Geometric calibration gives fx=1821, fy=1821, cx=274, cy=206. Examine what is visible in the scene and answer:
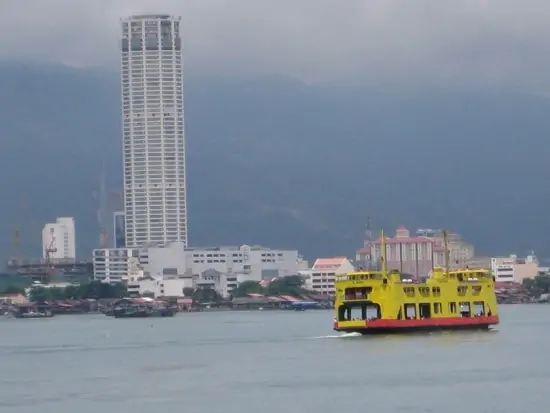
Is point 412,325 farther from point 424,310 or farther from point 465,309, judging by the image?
point 465,309

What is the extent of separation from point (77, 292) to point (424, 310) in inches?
4664

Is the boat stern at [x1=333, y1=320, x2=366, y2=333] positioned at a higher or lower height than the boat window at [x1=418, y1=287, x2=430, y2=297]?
lower

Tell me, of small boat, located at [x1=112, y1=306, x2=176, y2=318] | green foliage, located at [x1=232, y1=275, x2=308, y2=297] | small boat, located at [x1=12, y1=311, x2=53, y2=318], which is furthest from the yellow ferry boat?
green foliage, located at [x1=232, y1=275, x2=308, y2=297]

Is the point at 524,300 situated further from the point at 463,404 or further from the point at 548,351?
the point at 463,404

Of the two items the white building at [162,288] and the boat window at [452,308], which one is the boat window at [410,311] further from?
the white building at [162,288]

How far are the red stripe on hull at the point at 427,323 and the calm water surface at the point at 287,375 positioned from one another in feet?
2.51

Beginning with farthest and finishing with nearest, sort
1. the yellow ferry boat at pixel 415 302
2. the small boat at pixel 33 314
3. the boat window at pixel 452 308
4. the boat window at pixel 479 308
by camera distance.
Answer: the small boat at pixel 33 314 < the boat window at pixel 479 308 < the boat window at pixel 452 308 < the yellow ferry boat at pixel 415 302

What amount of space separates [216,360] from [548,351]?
12594 millimetres

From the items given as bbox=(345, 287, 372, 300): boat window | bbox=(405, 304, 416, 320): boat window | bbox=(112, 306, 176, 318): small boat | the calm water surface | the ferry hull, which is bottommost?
the calm water surface

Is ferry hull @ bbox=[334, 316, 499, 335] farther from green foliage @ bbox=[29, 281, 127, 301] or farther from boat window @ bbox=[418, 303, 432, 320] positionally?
green foliage @ bbox=[29, 281, 127, 301]

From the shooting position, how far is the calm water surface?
1991 inches

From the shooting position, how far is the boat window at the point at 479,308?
80.1m

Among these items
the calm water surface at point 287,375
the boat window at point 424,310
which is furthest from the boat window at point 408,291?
the calm water surface at point 287,375

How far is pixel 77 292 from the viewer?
193000mm
